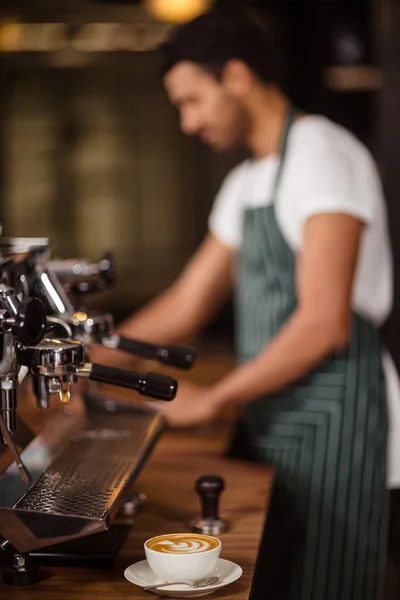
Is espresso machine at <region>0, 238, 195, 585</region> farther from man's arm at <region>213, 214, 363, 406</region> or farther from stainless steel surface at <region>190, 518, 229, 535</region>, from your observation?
man's arm at <region>213, 214, 363, 406</region>

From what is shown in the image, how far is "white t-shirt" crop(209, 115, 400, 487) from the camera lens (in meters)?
2.03

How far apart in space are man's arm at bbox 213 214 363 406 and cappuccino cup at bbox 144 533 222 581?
0.74 m

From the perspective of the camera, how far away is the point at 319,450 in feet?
6.91

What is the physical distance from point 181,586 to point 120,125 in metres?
3.72

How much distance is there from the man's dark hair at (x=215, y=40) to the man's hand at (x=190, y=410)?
0.69m

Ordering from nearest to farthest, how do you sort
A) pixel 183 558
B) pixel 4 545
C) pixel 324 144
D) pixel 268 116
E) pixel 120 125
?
pixel 183 558 < pixel 4 545 < pixel 324 144 < pixel 268 116 < pixel 120 125

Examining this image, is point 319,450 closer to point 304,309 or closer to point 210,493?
point 304,309

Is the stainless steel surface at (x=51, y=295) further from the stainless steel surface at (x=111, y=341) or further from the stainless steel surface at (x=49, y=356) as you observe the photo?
the stainless steel surface at (x=49, y=356)

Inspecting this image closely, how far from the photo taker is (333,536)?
207 cm

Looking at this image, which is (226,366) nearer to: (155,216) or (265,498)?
(155,216)

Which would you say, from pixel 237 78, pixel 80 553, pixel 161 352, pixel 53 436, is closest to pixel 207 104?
pixel 237 78

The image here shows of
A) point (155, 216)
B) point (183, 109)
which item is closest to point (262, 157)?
point (183, 109)

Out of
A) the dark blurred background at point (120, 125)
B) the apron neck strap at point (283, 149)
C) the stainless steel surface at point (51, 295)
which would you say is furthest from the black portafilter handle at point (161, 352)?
the dark blurred background at point (120, 125)

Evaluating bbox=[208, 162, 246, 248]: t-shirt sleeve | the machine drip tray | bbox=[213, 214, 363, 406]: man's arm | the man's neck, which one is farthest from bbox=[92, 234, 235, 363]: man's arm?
the machine drip tray
